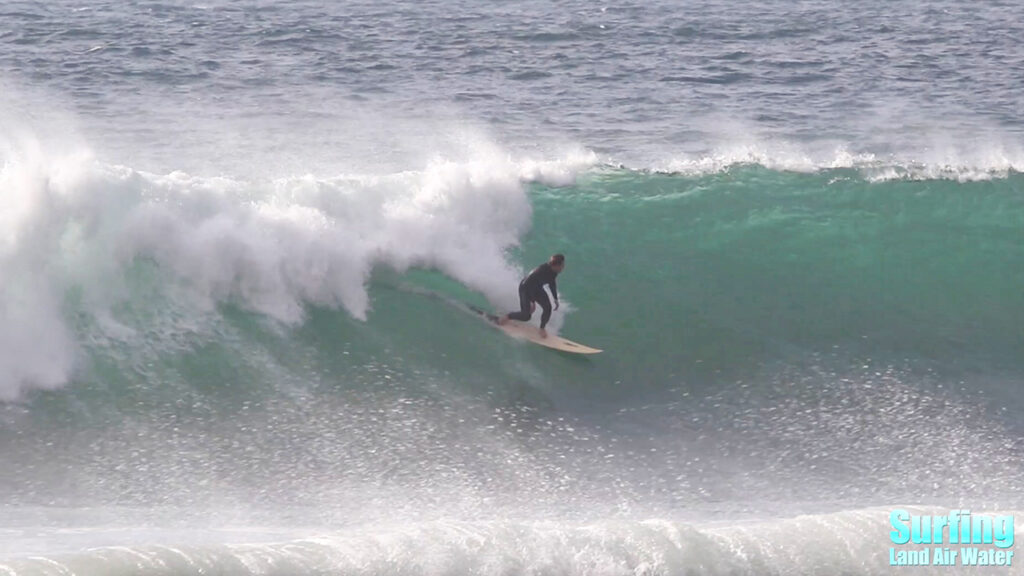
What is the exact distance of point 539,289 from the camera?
13.8m

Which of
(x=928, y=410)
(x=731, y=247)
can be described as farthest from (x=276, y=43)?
(x=928, y=410)

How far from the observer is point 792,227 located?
1645cm

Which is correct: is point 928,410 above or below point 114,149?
below

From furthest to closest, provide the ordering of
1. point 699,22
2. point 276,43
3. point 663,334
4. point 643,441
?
point 699,22 → point 276,43 → point 663,334 → point 643,441

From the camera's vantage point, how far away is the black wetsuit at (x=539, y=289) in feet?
44.9

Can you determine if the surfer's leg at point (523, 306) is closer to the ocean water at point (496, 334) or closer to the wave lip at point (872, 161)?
the ocean water at point (496, 334)

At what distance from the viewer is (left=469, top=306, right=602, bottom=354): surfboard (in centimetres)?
1362

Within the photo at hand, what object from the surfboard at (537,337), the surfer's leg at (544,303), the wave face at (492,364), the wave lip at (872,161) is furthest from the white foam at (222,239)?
the wave lip at (872,161)

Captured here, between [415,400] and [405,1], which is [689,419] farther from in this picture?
[405,1]

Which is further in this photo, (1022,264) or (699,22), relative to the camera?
(699,22)

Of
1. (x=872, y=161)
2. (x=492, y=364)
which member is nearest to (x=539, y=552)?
(x=492, y=364)

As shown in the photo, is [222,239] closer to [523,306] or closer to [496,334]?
[496,334]

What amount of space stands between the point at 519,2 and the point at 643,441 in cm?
2063

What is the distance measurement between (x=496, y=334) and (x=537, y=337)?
484mm
